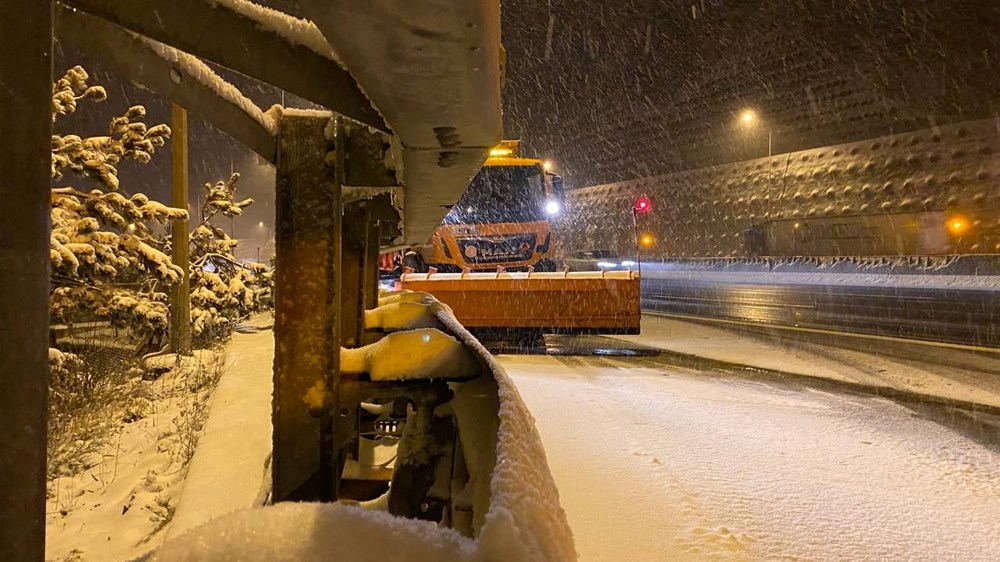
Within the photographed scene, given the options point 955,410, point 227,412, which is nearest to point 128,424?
point 227,412

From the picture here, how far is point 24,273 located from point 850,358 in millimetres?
9427

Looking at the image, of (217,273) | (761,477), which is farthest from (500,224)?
(761,477)

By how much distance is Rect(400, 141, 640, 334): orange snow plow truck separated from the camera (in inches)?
366

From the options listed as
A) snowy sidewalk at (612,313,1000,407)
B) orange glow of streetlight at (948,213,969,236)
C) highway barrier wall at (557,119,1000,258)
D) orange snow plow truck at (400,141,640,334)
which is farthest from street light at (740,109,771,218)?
orange snow plow truck at (400,141,640,334)

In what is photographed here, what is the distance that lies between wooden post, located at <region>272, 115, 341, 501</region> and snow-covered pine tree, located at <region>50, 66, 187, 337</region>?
12.4 ft

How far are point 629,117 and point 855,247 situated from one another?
1332 cm

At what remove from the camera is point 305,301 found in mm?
2312

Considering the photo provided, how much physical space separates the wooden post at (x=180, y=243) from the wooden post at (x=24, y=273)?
8.34 metres

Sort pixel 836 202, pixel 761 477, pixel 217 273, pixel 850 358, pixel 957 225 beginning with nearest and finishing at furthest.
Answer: pixel 761 477, pixel 850 358, pixel 217 273, pixel 957 225, pixel 836 202

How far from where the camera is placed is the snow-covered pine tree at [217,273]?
1027 centimetres

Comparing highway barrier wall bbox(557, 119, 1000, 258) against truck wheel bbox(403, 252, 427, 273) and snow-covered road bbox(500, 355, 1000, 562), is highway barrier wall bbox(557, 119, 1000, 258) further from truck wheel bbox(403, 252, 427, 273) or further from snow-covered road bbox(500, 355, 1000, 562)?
snow-covered road bbox(500, 355, 1000, 562)

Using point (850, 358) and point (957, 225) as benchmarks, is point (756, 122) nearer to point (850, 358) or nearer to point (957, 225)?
point (957, 225)

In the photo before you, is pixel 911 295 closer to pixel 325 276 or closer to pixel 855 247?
pixel 855 247

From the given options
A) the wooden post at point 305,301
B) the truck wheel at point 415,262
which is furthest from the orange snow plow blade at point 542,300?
the wooden post at point 305,301
